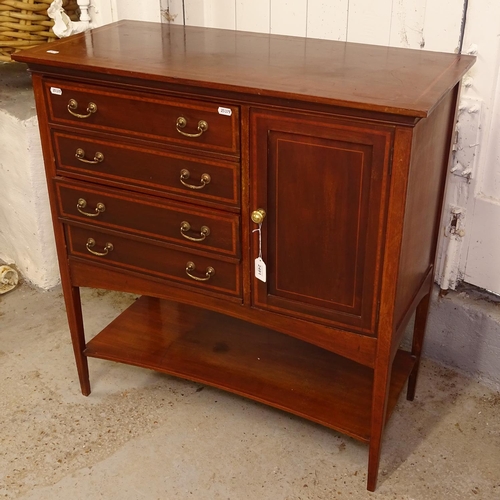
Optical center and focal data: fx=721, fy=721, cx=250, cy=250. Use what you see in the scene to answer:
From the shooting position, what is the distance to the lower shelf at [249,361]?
81.2 inches

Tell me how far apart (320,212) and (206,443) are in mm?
866

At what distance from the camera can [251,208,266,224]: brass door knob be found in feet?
5.66

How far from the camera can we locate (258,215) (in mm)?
1726

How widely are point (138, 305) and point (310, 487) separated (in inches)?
36.1

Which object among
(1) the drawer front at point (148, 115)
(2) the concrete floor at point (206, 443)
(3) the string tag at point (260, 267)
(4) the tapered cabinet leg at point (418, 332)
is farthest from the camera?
(4) the tapered cabinet leg at point (418, 332)

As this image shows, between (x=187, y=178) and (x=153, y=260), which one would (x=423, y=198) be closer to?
(x=187, y=178)

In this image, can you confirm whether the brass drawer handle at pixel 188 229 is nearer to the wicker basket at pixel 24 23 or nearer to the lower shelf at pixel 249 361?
the lower shelf at pixel 249 361

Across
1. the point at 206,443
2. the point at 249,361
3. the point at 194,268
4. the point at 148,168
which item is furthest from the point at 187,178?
the point at 206,443

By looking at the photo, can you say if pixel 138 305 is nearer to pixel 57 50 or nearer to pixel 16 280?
pixel 16 280

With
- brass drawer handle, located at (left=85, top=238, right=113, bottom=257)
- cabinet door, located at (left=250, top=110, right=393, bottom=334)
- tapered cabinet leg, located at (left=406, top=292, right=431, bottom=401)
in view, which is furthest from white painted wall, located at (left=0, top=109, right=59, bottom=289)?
tapered cabinet leg, located at (left=406, top=292, right=431, bottom=401)

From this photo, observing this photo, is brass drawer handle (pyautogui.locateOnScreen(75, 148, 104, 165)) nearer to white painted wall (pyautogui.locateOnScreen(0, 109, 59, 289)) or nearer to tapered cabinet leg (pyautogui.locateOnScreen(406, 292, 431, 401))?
white painted wall (pyautogui.locateOnScreen(0, 109, 59, 289))

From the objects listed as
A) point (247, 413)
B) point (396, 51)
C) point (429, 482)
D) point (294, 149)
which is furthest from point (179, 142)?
point (429, 482)

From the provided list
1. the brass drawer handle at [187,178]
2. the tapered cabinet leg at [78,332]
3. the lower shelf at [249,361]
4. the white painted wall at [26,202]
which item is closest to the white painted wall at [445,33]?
the lower shelf at [249,361]

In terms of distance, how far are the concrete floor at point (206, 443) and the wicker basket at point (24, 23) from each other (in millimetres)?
1134
